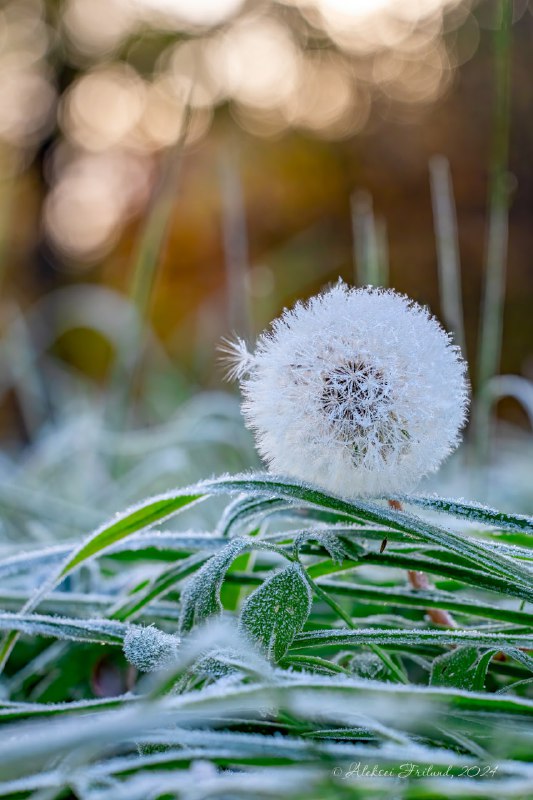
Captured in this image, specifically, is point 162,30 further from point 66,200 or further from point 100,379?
point 100,379

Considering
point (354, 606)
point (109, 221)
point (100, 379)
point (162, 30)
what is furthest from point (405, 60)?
point (354, 606)

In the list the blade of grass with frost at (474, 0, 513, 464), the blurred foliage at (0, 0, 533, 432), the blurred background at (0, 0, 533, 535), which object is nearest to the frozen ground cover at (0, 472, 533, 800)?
the blade of grass with frost at (474, 0, 513, 464)

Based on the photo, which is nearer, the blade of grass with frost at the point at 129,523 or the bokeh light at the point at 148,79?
the blade of grass with frost at the point at 129,523

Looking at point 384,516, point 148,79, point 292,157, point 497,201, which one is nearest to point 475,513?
point 384,516

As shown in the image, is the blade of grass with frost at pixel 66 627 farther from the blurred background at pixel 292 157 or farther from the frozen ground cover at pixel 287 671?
the blurred background at pixel 292 157

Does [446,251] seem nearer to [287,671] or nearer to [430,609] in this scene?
[430,609]

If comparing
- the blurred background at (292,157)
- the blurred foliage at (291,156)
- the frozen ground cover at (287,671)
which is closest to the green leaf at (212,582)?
the frozen ground cover at (287,671)

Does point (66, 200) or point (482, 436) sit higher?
point (66, 200)

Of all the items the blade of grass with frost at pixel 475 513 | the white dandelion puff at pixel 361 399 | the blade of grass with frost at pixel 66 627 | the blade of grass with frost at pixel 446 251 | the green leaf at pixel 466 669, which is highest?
the blade of grass with frost at pixel 446 251
